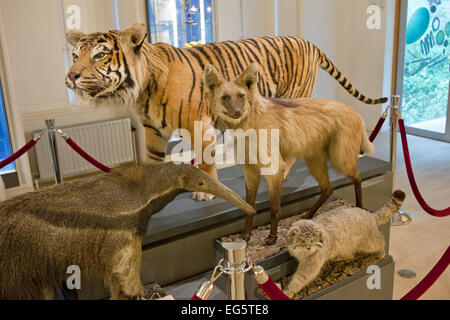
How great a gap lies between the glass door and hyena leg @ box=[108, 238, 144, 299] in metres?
5.77

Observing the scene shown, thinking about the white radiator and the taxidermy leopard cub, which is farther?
the white radiator

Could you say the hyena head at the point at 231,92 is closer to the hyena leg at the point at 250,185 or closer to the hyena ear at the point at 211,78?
the hyena ear at the point at 211,78

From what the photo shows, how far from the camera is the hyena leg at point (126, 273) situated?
6.54ft

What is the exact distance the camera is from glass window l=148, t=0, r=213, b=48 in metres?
5.61

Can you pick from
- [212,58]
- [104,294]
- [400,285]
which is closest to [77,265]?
[104,294]

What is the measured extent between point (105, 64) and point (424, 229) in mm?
3166

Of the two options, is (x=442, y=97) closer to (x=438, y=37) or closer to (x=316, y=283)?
(x=438, y=37)

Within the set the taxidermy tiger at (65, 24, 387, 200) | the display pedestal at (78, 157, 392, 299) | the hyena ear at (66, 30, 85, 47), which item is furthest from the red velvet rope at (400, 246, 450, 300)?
the hyena ear at (66, 30, 85, 47)

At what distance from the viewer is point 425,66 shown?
6.66 m

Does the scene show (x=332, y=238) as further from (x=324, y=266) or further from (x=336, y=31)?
(x=336, y=31)

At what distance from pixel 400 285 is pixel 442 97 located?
438cm

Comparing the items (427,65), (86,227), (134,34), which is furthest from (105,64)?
(427,65)

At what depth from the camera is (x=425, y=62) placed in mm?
6648

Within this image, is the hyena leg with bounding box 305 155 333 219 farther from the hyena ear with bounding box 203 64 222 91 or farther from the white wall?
the white wall
